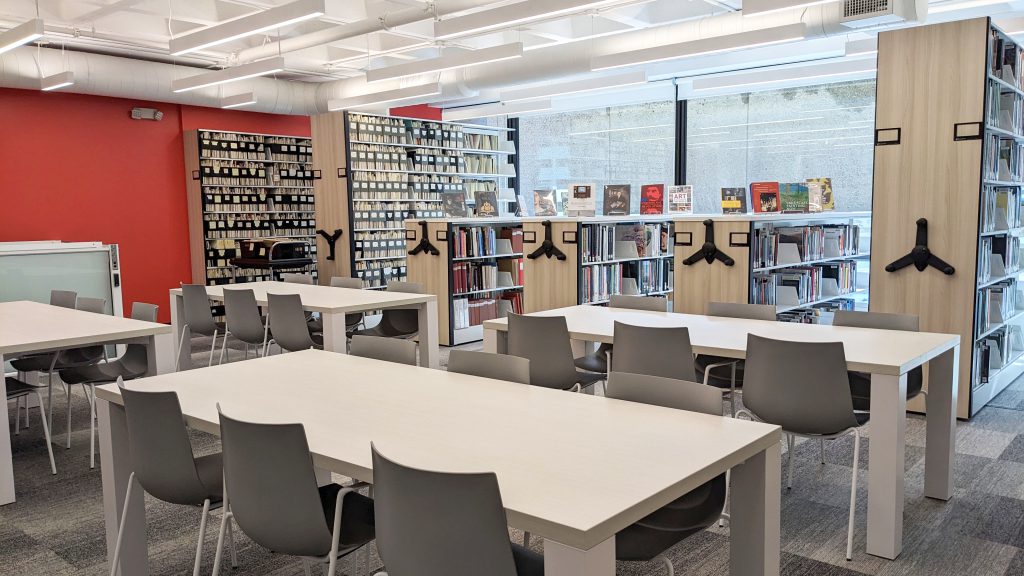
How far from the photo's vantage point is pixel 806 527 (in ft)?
12.1

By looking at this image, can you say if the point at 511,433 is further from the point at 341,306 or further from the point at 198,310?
the point at 198,310

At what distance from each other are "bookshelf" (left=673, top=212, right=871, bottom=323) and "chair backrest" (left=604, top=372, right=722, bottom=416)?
11.2ft

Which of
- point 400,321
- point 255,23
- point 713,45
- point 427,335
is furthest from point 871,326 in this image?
point 255,23

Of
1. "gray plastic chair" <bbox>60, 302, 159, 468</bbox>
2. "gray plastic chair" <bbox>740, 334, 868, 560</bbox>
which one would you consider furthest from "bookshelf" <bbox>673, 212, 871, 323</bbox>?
"gray plastic chair" <bbox>60, 302, 159, 468</bbox>

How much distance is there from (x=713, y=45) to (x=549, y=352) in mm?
3868

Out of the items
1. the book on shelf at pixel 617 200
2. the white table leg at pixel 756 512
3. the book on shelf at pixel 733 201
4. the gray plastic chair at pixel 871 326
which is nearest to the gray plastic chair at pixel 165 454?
the white table leg at pixel 756 512

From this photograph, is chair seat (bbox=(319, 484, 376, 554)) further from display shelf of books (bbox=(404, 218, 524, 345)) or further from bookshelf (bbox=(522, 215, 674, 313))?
display shelf of books (bbox=(404, 218, 524, 345))

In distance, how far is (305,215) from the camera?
38.8 feet

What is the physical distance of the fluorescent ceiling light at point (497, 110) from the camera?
36.1 feet

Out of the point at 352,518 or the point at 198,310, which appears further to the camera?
the point at 198,310

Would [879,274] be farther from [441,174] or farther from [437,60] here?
[441,174]

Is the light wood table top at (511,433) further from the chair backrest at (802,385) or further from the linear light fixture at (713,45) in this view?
the linear light fixture at (713,45)

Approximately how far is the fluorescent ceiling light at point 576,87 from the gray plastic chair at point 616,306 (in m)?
3.91

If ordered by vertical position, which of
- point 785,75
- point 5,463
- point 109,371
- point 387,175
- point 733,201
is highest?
point 785,75
